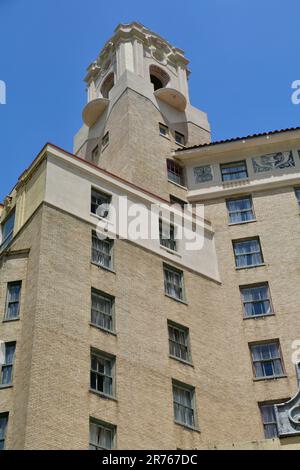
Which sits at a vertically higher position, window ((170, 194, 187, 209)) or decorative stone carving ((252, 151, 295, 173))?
decorative stone carving ((252, 151, 295, 173))

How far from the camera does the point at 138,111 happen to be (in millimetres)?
50312

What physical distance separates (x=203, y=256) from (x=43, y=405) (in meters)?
15.8

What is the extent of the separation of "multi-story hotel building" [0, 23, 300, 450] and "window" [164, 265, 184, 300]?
0.08 metres

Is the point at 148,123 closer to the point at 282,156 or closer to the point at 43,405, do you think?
the point at 282,156

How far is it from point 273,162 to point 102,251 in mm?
15012

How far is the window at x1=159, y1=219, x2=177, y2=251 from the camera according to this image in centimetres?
4056

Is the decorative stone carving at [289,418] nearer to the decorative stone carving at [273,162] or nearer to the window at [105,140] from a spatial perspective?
the decorative stone carving at [273,162]

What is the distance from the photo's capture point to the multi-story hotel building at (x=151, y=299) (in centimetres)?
3050

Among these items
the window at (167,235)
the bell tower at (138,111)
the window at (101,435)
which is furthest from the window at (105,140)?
the window at (101,435)

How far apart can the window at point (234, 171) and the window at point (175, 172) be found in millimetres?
2688

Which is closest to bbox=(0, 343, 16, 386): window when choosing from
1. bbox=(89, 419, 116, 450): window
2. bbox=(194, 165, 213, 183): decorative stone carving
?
bbox=(89, 419, 116, 450): window

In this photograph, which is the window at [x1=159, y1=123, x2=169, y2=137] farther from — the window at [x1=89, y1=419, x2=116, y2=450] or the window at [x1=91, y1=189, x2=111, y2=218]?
the window at [x1=89, y1=419, x2=116, y2=450]
